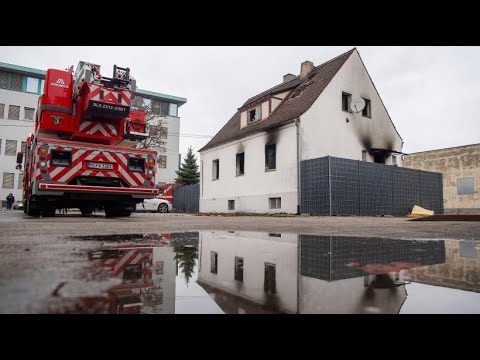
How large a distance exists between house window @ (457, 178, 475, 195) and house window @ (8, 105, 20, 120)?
133 ft

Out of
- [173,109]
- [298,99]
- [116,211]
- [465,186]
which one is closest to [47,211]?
[116,211]

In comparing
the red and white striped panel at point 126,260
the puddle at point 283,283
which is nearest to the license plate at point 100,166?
the puddle at point 283,283

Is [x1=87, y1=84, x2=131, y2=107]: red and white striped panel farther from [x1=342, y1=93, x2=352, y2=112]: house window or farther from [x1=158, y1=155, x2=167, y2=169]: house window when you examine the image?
[x1=158, y1=155, x2=167, y2=169]: house window

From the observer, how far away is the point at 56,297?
90cm

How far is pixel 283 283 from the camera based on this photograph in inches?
48.1

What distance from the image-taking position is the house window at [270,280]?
1.12 meters

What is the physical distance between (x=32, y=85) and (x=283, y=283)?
4046cm

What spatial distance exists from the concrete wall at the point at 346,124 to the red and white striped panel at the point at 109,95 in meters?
8.37

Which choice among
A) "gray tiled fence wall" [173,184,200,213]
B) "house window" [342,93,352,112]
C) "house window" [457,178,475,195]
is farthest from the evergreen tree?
"house window" [457,178,475,195]

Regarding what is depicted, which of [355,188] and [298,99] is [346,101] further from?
[355,188]

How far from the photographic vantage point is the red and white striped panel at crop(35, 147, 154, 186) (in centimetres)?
674
